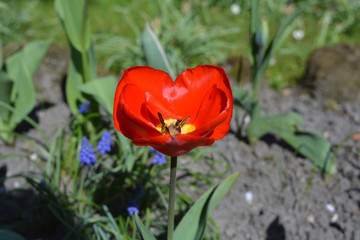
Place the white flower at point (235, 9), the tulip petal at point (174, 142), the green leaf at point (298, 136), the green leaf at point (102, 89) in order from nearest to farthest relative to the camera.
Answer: the tulip petal at point (174, 142), the green leaf at point (102, 89), the green leaf at point (298, 136), the white flower at point (235, 9)

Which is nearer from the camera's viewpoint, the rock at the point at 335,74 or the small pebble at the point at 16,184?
the small pebble at the point at 16,184

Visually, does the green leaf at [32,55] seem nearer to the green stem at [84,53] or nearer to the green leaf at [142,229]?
the green stem at [84,53]

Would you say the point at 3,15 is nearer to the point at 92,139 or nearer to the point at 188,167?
the point at 92,139

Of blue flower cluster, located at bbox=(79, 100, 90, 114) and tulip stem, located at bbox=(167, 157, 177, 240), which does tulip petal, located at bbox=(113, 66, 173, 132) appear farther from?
blue flower cluster, located at bbox=(79, 100, 90, 114)

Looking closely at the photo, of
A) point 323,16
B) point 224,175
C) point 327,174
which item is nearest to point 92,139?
point 224,175

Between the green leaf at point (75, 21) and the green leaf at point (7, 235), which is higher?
the green leaf at point (75, 21)

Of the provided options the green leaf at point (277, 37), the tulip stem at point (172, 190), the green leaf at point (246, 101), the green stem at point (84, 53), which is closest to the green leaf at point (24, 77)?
the green stem at point (84, 53)

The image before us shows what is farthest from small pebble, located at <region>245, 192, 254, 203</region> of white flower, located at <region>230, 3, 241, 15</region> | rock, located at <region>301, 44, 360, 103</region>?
white flower, located at <region>230, 3, 241, 15</region>
